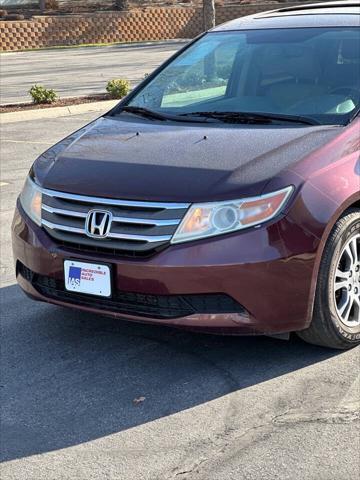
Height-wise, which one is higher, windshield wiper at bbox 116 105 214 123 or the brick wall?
windshield wiper at bbox 116 105 214 123

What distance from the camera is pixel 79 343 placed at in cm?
447

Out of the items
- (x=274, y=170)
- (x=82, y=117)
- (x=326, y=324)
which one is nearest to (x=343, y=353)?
(x=326, y=324)

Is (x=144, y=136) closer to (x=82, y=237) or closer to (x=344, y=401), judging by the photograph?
(x=82, y=237)

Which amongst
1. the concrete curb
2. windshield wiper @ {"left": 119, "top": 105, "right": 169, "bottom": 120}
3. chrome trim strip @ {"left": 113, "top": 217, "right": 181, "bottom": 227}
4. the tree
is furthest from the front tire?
the tree

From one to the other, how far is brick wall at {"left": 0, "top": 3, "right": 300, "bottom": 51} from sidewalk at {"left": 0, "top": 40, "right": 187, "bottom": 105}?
3137 millimetres

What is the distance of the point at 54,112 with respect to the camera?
1398 cm

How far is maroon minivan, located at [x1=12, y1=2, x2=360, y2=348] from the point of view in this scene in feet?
12.2

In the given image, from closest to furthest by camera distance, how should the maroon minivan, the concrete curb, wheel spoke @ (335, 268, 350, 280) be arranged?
the maroon minivan → wheel spoke @ (335, 268, 350, 280) → the concrete curb

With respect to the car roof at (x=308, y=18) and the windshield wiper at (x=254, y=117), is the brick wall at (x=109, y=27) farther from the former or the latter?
the windshield wiper at (x=254, y=117)

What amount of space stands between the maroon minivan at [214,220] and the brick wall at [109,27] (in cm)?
3499

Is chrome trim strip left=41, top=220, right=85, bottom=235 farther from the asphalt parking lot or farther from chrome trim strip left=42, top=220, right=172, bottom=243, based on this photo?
the asphalt parking lot

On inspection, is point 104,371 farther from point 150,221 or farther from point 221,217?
point 221,217

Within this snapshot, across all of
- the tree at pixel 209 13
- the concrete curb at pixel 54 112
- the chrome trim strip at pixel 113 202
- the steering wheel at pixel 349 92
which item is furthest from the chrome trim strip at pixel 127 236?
the tree at pixel 209 13

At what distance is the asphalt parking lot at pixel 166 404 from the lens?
3244mm
